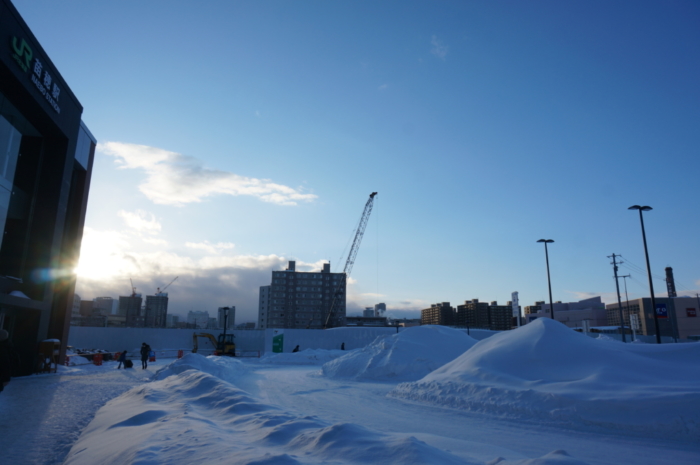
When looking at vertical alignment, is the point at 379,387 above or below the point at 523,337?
below

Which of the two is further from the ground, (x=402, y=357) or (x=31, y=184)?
(x=31, y=184)

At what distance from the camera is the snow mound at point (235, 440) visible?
5.11 meters

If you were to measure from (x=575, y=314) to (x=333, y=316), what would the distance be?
64007 millimetres

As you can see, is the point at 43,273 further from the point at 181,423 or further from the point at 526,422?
the point at 526,422

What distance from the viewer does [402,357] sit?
23.0 metres

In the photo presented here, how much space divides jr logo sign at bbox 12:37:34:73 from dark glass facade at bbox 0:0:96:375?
0.03m

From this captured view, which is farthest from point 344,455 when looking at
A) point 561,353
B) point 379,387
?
point 379,387

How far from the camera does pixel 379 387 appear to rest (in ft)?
60.7

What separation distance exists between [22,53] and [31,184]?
282 inches

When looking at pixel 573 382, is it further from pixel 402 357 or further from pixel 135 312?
pixel 135 312

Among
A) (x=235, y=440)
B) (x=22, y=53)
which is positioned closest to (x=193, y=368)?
(x=235, y=440)

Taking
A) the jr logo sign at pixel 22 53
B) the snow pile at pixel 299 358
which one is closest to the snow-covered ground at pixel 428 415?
the jr logo sign at pixel 22 53

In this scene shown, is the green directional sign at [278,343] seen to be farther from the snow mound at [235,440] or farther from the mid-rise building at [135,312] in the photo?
the mid-rise building at [135,312]

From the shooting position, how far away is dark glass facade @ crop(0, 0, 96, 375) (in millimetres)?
19906
